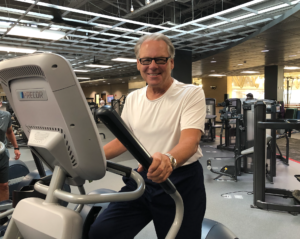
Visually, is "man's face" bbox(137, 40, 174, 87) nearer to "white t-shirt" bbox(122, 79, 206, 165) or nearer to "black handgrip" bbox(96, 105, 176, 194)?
"white t-shirt" bbox(122, 79, 206, 165)

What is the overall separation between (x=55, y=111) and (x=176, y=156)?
0.45m

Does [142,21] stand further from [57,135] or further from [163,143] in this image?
[57,135]

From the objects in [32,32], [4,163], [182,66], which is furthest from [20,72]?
Answer: [182,66]

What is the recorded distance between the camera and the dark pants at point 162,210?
3.63 feet

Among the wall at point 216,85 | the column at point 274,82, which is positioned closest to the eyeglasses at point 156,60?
the column at point 274,82

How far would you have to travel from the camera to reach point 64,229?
2.39ft

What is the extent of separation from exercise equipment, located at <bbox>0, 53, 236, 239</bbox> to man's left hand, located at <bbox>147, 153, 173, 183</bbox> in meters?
0.02

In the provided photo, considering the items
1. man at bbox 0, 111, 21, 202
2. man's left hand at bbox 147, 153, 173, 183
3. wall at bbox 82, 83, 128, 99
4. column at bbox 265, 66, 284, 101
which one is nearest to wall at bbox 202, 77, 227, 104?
column at bbox 265, 66, 284, 101

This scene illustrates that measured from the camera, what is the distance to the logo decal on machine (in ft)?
2.36

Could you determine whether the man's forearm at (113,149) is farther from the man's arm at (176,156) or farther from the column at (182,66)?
the column at (182,66)

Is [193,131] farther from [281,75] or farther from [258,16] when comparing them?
[281,75]

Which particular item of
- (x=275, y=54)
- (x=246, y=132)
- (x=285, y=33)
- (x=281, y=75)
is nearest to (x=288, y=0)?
(x=285, y=33)

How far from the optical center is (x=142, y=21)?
26.1 ft

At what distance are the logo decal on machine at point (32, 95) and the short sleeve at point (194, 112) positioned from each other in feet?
1.90
